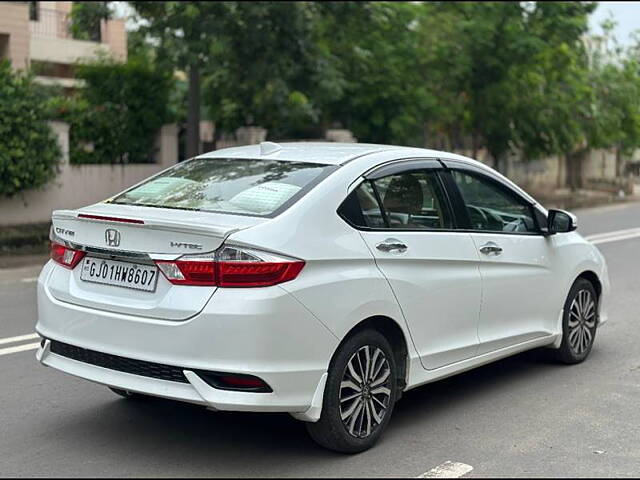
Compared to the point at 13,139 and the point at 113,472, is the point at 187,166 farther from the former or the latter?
the point at 13,139

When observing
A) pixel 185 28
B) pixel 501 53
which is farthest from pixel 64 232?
pixel 501 53

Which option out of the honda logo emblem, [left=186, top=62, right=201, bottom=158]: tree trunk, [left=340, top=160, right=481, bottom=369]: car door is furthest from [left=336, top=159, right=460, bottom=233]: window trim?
[left=186, top=62, right=201, bottom=158]: tree trunk

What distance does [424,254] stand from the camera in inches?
201

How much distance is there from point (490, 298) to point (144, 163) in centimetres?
1486

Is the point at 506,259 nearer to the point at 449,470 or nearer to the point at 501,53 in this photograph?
the point at 449,470

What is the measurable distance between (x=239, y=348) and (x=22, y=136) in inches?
493

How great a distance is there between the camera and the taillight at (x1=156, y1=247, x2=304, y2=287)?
167 inches

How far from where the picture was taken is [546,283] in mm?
6191

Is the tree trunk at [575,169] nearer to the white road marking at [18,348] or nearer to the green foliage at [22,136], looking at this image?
the green foliage at [22,136]

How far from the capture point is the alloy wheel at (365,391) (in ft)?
15.2

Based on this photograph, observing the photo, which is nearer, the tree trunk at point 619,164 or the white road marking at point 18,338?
the white road marking at point 18,338

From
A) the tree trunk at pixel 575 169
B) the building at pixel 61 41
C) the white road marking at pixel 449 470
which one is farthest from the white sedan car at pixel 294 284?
the tree trunk at pixel 575 169

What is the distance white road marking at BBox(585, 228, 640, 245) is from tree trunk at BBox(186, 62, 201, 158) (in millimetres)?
8091

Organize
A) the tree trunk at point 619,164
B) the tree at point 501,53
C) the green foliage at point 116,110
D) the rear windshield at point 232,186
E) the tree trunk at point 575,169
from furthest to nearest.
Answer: the tree trunk at point 619,164 → the tree trunk at point 575,169 → the tree at point 501,53 → the green foliage at point 116,110 → the rear windshield at point 232,186
